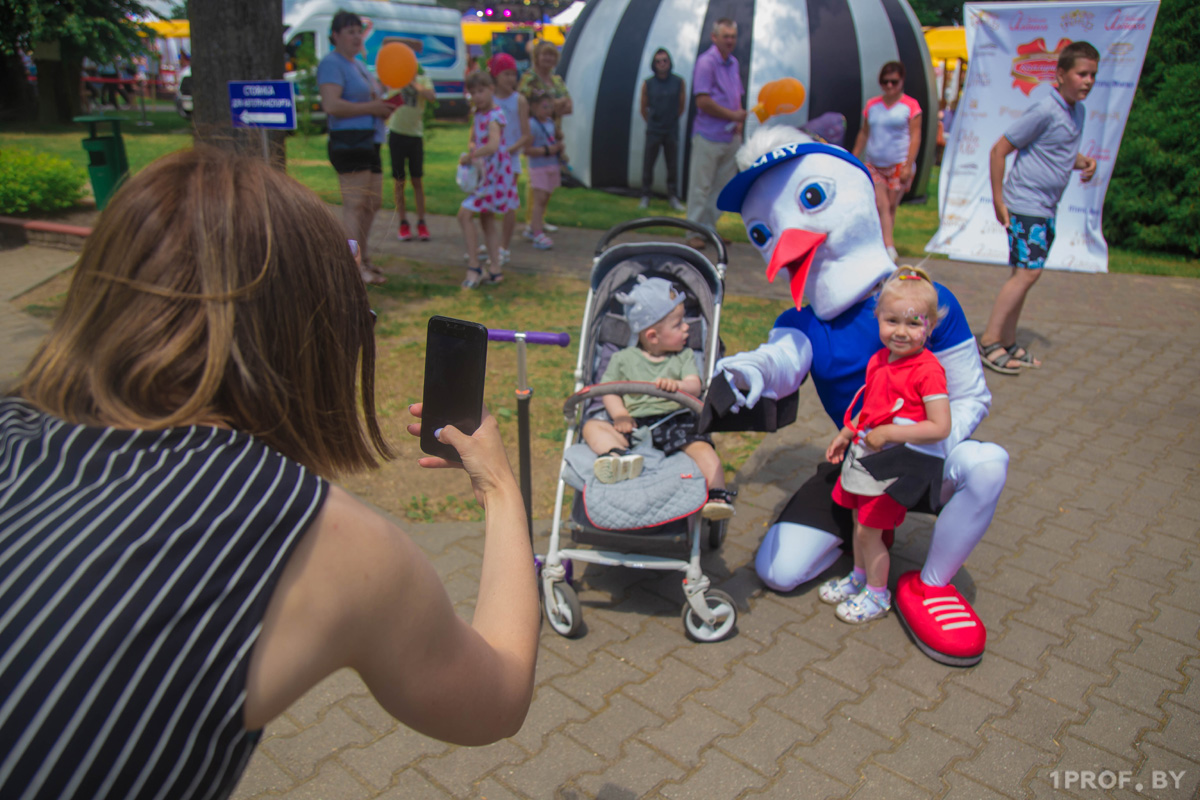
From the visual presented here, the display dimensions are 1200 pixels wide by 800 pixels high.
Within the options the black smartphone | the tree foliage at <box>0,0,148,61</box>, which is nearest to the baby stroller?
the black smartphone

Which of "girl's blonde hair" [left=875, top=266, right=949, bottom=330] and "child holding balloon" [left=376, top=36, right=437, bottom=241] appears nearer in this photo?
"girl's blonde hair" [left=875, top=266, right=949, bottom=330]

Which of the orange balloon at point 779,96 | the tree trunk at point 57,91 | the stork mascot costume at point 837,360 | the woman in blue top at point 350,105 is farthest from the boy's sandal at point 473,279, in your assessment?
the tree trunk at point 57,91

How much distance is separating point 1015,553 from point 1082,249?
6686mm

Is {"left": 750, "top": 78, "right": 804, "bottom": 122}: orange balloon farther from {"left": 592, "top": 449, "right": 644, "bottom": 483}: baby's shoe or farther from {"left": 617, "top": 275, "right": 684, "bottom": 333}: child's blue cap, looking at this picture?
{"left": 592, "top": 449, "right": 644, "bottom": 483}: baby's shoe

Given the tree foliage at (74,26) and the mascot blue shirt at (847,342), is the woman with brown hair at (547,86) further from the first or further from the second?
the tree foliage at (74,26)

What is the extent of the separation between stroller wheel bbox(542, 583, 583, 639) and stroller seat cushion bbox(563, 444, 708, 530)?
0.29 metres

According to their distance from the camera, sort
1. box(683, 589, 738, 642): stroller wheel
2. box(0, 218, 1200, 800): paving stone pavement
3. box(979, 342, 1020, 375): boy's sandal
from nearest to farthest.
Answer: box(0, 218, 1200, 800): paving stone pavement < box(683, 589, 738, 642): stroller wheel < box(979, 342, 1020, 375): boy's sandal

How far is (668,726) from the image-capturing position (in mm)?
2748

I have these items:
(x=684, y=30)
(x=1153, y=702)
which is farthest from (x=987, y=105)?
(x=1153, y=702)

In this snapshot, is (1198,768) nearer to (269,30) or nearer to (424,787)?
(424,787)

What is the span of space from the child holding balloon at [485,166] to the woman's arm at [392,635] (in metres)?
6.45

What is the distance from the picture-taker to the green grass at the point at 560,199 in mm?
9531

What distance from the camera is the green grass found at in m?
9.53

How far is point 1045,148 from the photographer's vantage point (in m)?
5.60
